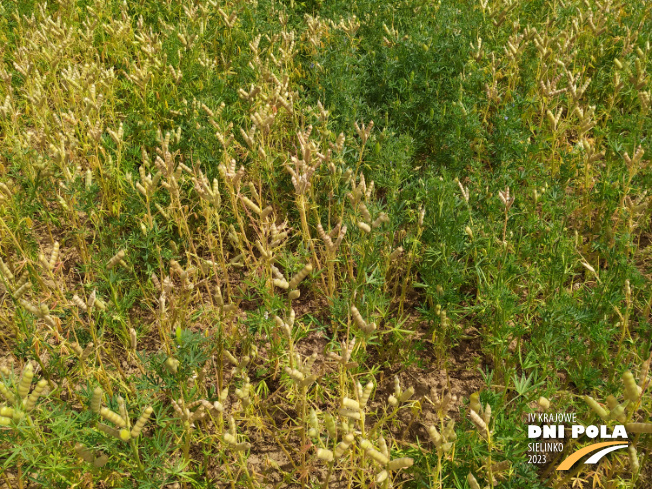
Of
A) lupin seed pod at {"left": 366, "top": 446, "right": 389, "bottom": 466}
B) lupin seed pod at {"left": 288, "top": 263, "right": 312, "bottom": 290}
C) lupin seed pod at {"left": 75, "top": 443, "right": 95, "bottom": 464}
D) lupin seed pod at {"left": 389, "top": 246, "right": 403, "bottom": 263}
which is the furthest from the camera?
lupin seed pod at {"left": 389, "top": 246, "right": 403, "bottom": 263}

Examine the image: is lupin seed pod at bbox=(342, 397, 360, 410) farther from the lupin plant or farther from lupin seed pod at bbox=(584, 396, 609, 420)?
lupin seed pod at bbox=(584, 396, 609, 420)

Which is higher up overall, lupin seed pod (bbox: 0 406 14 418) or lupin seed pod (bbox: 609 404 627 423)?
lupin seed pod (bbox: 0 406 14 418)

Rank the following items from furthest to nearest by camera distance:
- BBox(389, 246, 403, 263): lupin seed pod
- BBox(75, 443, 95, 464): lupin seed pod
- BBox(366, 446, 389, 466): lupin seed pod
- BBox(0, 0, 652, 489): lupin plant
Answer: BBox(389, 246, 403, 263): lupin seed pod, BBox(0, 0, 652, 489): lupin plant, BBox(75, 443, 95, 464): lupin seed pod, BBox(366, 446, 389, 466): lupin seed pod

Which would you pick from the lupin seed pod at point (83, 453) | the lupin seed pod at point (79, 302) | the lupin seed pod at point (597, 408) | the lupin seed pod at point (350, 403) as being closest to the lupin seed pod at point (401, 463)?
the lupin seed pod at point (350, 403)

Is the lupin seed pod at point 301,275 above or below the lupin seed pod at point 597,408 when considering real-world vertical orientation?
above

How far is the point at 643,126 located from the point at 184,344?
3.39 m

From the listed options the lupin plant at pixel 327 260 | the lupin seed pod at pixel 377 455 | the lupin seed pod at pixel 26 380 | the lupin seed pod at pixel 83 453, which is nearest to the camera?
the lupin seed pod at pixel 26 380

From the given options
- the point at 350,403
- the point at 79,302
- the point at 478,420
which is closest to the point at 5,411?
the point at 79,302

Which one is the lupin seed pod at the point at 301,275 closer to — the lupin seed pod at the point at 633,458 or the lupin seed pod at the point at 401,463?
the lupin seed pod at the point at 401,463

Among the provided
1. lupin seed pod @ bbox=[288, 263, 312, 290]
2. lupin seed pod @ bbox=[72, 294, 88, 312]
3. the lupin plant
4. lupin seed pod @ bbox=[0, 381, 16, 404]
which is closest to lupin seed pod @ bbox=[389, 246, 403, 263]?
the lupin plant

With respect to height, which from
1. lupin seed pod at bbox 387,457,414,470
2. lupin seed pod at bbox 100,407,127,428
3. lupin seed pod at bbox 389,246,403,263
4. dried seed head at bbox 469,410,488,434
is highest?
lupin seed pod at bbox 100,407,127,428

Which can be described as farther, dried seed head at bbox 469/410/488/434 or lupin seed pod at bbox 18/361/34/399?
dried seed head at bbox 469/410/488/434

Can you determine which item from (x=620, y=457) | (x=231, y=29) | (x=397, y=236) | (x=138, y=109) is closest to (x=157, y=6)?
(x=231, y=29)

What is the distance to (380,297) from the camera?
277cm
